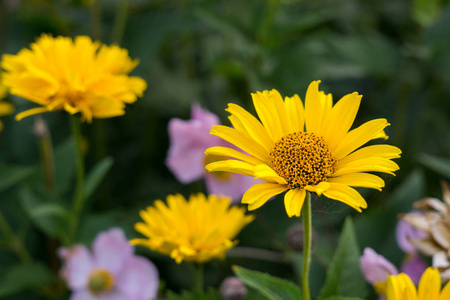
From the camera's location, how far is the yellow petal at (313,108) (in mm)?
406

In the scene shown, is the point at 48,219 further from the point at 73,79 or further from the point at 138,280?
the point at 73,79

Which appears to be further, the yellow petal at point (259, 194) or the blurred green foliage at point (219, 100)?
the blurred green foliage at point (219, 100)

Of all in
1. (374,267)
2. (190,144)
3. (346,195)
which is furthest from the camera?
(190,144)

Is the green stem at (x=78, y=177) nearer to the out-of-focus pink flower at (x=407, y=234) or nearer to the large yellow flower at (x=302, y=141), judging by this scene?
the large yellow flower at (x=302, y=141)

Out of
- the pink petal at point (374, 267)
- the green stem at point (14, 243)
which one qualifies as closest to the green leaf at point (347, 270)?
the pink petal at point (374, 267)

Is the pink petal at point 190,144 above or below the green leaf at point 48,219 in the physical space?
above

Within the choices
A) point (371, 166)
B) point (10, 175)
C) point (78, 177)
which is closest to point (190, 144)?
point (78, 177)

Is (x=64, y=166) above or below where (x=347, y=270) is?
above

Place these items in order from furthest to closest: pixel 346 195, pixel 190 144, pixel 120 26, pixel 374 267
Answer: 1. pixel 120 26
2. pixel 190 144
3. pixel 374 267
4. pixel 346 195

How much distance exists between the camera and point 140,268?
24.8 inches

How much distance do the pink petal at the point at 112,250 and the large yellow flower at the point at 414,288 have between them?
0.36m

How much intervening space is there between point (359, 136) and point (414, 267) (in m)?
0.24

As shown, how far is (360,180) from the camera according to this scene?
14.4 inches

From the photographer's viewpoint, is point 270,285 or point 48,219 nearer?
point 270,285
